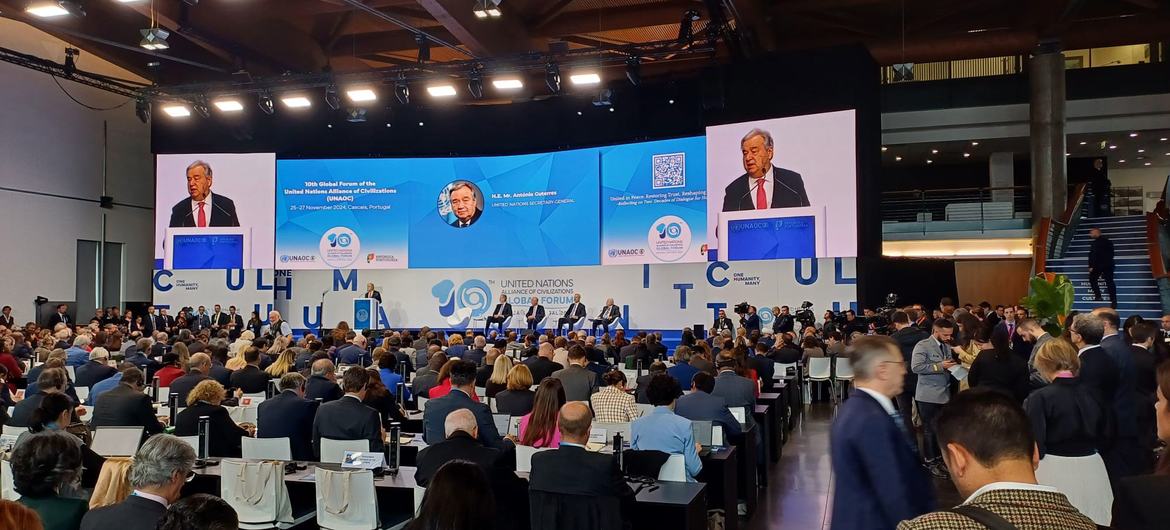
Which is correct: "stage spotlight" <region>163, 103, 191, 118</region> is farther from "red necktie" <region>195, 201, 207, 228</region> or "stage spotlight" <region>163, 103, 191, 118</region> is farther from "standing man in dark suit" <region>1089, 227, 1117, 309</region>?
"standing man in dark suit" <region>1089, 227, 1117, 309</region>

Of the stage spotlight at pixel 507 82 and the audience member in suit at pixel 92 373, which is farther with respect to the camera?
the stage spotlight at pixel 507 82

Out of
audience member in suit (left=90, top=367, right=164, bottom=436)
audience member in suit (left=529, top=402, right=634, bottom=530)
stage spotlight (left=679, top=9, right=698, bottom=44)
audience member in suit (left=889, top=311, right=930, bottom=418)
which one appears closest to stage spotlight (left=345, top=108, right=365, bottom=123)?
stage spotlight (left=679, top=9, right=698, bottom=44)

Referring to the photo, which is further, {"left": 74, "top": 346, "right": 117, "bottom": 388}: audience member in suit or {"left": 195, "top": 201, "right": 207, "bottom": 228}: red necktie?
{"left": 195, "top": 201, "right": 207, "bottom": 228}: red necktie

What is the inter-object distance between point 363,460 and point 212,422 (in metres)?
1.45

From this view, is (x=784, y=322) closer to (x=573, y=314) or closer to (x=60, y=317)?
(x=573, y=314)

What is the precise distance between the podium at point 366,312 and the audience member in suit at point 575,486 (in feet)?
53.2

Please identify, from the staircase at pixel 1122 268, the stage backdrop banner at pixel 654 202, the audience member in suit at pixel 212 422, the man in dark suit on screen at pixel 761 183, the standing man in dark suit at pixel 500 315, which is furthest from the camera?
the standing man in dark suit at pixel 500 315

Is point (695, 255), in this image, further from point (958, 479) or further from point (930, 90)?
point (958, 479)

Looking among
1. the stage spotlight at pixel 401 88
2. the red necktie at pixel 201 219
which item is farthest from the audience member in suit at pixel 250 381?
the red necktie at pixel 201 219

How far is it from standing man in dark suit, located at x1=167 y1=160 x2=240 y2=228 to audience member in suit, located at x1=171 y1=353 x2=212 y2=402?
42.2 ft

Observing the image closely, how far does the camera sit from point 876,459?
2.79 m

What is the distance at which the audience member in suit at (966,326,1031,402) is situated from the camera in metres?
6.21

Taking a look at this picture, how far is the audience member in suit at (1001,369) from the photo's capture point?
621cm

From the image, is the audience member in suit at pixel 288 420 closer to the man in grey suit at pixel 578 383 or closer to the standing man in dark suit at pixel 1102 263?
the man in grey suit at pixel 578 383
